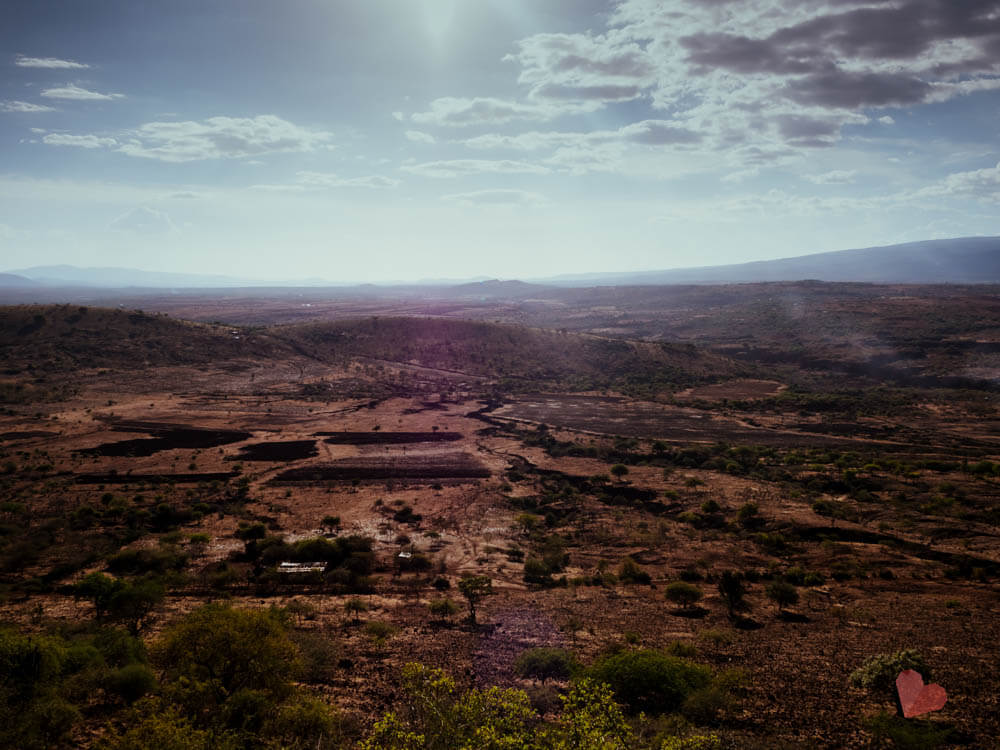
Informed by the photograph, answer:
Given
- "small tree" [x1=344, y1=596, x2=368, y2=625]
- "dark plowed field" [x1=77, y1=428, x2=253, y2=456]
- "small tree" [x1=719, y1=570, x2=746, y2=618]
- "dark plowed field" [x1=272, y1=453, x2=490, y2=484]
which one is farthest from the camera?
"dark plowed field" [x1=77, y1=428, x2=253, y2=456]

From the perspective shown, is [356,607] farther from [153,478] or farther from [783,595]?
[153,478]

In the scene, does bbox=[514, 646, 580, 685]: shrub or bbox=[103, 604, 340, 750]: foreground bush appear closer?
bbox=[103, 604, 340, 750]: foreground bush

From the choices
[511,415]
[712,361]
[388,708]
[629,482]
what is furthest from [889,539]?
[712,361]

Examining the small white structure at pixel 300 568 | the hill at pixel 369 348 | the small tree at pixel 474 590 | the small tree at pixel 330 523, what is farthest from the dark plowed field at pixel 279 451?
the hill at pixel 369 348

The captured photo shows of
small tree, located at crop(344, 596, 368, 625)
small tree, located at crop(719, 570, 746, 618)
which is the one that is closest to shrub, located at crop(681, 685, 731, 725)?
small tree, located at crop(719, 570, 746, 618)

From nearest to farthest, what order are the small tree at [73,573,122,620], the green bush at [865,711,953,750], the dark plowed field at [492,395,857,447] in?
the green bush at [865,711,953,750] < the small tree at [73,573,122,620] < the dark plowed field at [492,395,857,447]

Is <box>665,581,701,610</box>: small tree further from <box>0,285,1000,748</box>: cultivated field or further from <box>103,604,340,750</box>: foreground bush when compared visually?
<box>103,604,340,750</box>: foreground bush

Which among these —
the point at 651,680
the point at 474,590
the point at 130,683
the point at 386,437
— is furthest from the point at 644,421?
the point at 130,683
